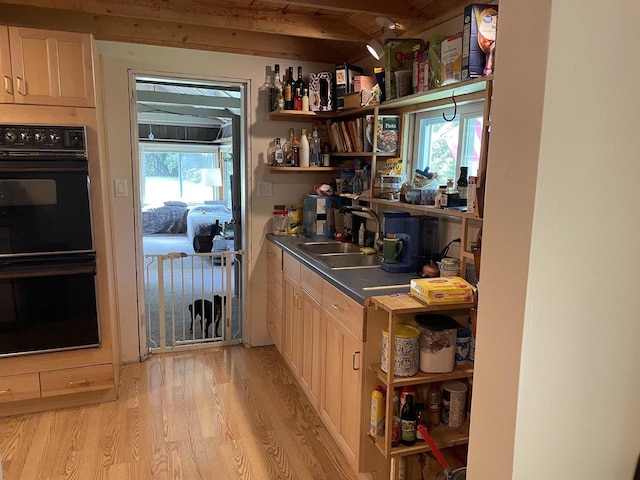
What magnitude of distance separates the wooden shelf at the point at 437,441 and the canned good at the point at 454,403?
0.08ft

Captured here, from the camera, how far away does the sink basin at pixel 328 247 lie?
10.0ft

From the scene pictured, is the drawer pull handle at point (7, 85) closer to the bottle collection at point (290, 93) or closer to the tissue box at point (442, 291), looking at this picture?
the bottle collection at point (290, 93)

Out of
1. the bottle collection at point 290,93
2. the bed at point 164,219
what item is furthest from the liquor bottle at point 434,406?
the bed at point 164,219

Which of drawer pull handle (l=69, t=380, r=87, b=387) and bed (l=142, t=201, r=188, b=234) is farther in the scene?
bed (l=142, t=201, r=188, b=234)

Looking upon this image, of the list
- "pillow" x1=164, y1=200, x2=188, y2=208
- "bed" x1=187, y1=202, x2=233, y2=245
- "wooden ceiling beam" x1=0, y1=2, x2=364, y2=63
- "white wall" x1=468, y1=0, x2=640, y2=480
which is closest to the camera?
"white wall" x1=468, y1=0, x2=640, y2=480

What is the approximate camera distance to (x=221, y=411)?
2689mm

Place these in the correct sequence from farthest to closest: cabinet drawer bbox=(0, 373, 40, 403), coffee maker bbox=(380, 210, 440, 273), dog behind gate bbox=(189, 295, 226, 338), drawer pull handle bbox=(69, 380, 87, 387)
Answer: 1. dog behind gate bbox=(189, 295, 226, 338)
2. drawer pull handle bbox=(69, 380, 87, 387)
3. cabinet drawer bbox=(0, 373, 40, 403)
4. coffee maker bbox=(380, 210, 440, 273)

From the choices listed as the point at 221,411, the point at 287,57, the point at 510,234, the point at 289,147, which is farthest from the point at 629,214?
the point at 287,57

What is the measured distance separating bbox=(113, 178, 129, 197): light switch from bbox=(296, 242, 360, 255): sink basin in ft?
4.03

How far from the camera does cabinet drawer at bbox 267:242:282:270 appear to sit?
322 cm

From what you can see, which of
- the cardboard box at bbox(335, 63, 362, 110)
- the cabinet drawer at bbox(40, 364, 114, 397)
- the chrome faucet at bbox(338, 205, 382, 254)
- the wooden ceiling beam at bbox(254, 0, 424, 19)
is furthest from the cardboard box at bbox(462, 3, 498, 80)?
the cabinet drawer at bbox(40, 364, 114, 397)

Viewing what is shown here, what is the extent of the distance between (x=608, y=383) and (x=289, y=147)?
274cm

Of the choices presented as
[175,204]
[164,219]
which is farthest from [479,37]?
[175,204]

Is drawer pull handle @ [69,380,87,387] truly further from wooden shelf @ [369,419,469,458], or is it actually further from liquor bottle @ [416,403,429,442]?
liquor bottle @ [416,403,429,442]
